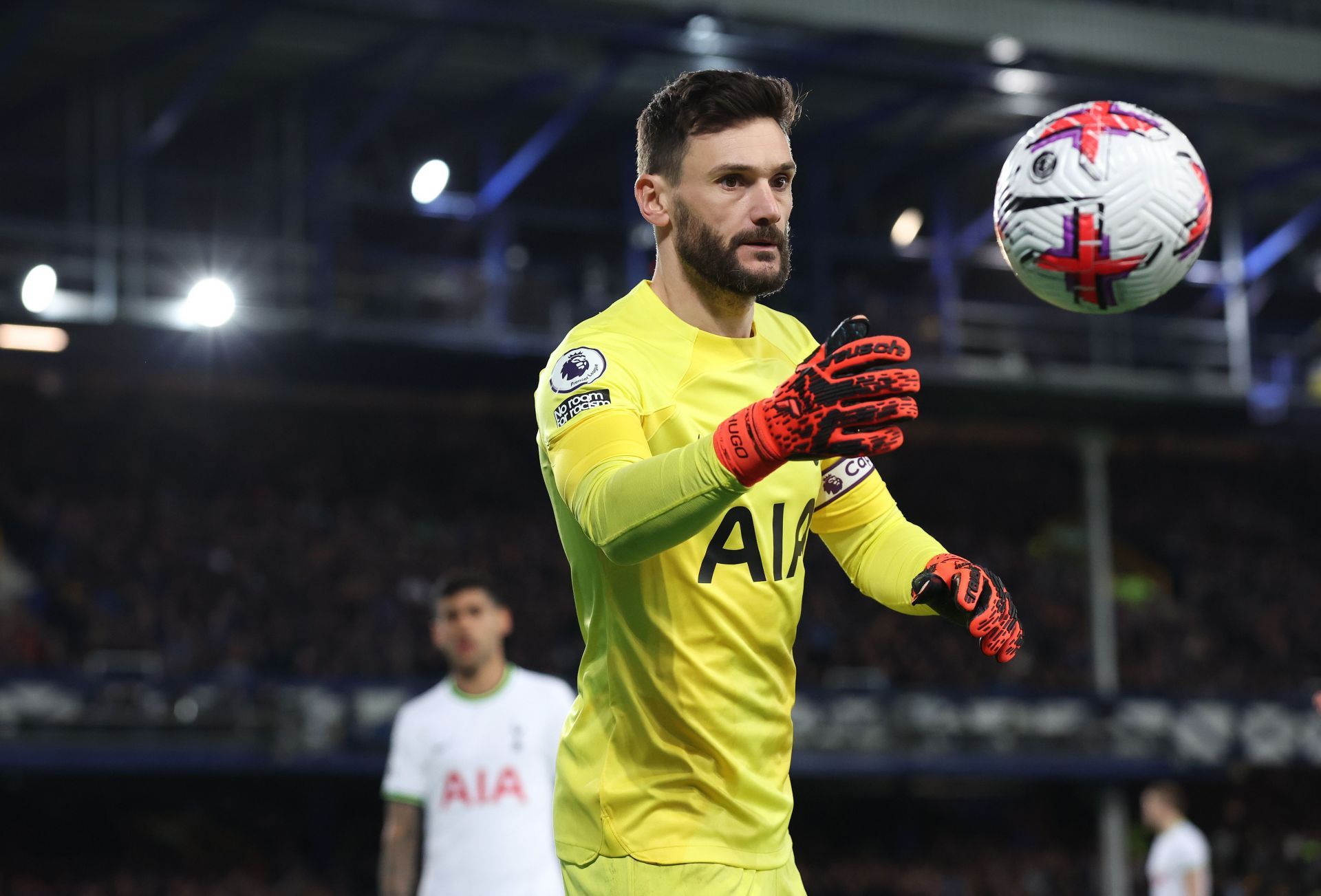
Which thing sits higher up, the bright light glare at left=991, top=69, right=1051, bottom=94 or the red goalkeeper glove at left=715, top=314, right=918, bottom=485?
the bright light glare at left=991, top=69, right=1051, bottom=94

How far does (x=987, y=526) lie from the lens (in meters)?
27.0

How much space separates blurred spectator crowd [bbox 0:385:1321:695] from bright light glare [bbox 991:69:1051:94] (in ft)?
20.1

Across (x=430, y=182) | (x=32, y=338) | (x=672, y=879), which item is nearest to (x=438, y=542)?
(x=430, y=182)

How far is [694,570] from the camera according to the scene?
386 cm

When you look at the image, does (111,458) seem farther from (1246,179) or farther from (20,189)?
(1246,179)

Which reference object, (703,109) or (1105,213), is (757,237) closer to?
(703,109)

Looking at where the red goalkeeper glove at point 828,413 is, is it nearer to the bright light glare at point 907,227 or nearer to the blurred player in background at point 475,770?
the blurred player in background at point 475,770

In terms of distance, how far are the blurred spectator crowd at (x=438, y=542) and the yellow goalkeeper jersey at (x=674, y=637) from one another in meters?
16.5

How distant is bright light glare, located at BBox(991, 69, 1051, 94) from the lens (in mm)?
22391

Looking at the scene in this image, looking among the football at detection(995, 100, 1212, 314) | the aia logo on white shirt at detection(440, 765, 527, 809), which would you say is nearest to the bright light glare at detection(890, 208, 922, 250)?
the aia logo on white shirt at detection(440, 765, 527, 809)

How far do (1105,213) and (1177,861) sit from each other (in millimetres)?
11758

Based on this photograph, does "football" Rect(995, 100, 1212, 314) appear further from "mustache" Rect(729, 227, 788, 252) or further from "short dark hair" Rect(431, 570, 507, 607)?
"short dark hair" Rect(431, 570, 507, 607)

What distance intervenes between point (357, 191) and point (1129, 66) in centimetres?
1104

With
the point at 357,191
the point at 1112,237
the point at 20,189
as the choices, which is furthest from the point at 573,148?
the point at 1112,237
